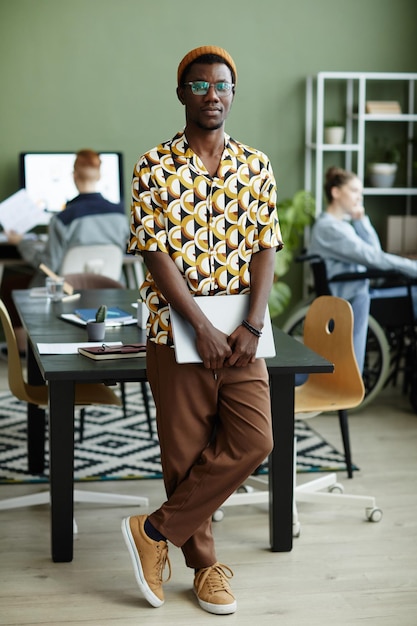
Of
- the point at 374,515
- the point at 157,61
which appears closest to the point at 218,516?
the point at 374,515

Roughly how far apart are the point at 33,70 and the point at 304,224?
2.10 metres

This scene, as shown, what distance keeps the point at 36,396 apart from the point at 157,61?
3.61 m

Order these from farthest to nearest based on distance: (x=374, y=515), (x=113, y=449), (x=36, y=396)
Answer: (x=113, y=449), (x=36, y=396), (x=374, y=515)

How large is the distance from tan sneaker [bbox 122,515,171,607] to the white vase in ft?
14.0

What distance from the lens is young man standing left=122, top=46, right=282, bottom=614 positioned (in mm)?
2426

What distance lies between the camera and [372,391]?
4.81 meters

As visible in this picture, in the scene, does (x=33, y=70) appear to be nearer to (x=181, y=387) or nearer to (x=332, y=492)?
(x=332, y=492)

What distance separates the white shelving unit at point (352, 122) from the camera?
20.6 ft

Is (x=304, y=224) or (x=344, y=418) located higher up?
(x=304, y=224)

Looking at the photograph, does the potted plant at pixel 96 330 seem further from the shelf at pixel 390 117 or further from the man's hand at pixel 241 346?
the shelf at pixel 390 117

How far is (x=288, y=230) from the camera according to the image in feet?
20.9

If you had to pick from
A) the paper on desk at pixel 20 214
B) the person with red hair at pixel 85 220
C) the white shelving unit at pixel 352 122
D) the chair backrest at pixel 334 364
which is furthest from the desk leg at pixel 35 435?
the white shelving unit at pixel 352 122

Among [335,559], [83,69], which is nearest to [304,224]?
[83,69]

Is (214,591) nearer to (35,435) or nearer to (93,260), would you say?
(35,435)
